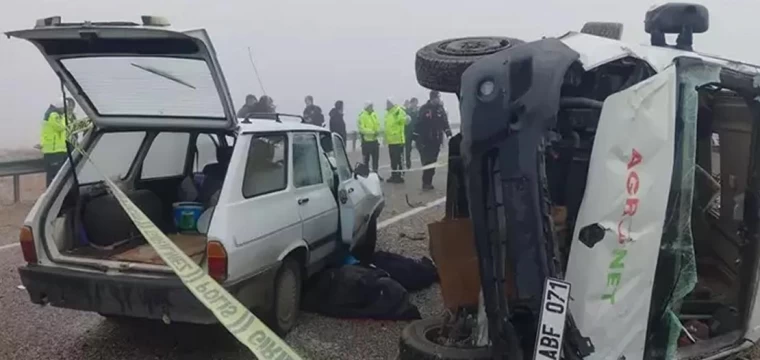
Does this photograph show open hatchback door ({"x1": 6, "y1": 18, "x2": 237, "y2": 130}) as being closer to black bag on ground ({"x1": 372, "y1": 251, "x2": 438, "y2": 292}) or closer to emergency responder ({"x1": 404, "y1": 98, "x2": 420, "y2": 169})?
black bag on ground ({"x1": 372, "y1": 251, "x2": 438, "y2": 292})

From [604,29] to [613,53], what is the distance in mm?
1253

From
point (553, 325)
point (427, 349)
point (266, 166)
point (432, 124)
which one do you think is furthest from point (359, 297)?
point (432, 124)

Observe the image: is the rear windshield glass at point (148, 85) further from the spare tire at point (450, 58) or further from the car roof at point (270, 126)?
the spare tire at point (450, 58)

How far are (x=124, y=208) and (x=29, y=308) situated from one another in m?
1.59

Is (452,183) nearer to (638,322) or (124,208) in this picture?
(638,322)

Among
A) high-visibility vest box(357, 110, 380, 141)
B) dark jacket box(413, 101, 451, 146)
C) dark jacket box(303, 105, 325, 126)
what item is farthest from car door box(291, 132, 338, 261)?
dark jacket box(303, 105, 325, 126)

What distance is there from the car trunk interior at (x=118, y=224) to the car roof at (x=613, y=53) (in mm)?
2867

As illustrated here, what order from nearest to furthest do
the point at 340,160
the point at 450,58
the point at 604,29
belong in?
the point at 450,58
the point at 604,29
the point at 340,160

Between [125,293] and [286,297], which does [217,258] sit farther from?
[286,297]

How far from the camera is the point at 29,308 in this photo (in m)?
6.24

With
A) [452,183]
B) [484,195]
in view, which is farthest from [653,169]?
[452,183]

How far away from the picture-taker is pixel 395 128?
54.6ft

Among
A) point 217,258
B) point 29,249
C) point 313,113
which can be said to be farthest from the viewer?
point 313,113

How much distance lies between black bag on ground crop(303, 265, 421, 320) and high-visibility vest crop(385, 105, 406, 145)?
1056 cm
